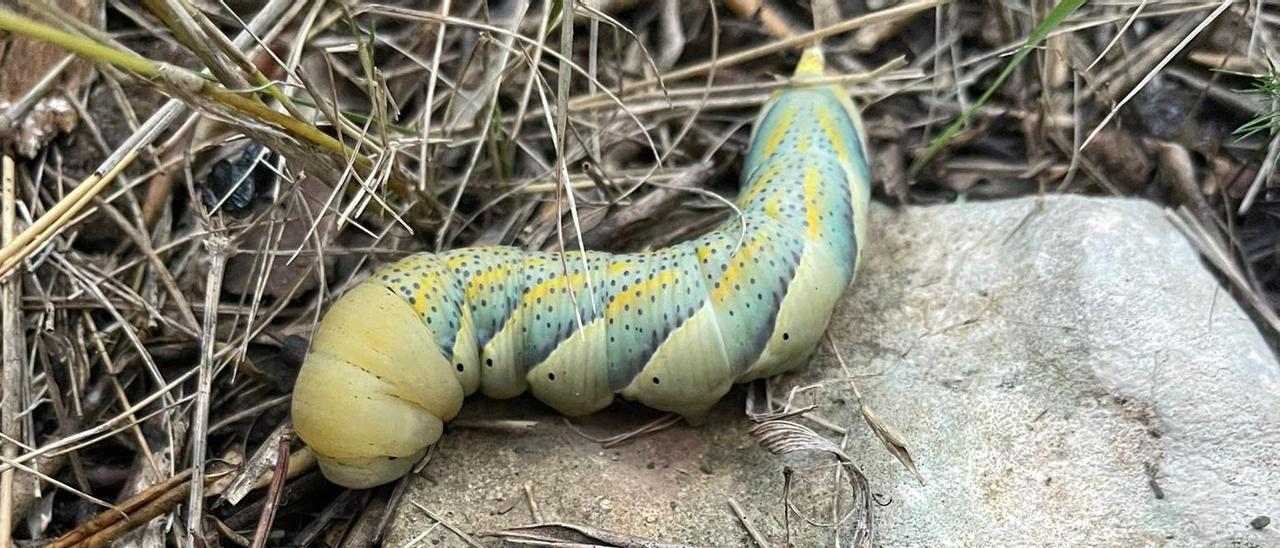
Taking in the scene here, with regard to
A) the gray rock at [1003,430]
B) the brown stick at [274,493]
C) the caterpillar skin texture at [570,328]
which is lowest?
the gray rock at [1003,430]

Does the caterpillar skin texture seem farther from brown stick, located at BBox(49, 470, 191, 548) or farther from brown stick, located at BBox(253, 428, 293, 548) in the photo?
brown stick, located at BBox(49, 470, 191, 548)

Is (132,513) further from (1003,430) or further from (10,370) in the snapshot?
(1003,430)

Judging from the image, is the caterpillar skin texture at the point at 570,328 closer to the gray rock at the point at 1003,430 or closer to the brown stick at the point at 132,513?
the gray rock at the point at 1003,430

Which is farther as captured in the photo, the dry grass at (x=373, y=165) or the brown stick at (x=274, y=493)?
the dry grass at (x=373, y=165)

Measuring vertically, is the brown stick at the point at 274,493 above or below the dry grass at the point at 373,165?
below

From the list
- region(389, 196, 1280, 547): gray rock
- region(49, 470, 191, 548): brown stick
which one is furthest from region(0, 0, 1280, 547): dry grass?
region(389, 196, 1280, 547): gray rock

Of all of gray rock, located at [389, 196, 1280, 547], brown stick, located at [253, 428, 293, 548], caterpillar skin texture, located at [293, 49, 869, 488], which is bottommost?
gray rock, located at [389, 196, 1280, 547]

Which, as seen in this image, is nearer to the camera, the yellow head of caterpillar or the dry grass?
the yellow head of caterpillar

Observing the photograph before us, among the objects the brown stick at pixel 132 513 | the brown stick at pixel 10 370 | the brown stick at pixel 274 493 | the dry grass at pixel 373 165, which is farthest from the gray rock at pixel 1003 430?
the brown stick at pixel 10 370

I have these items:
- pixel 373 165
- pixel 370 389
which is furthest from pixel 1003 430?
pixel 373 165
